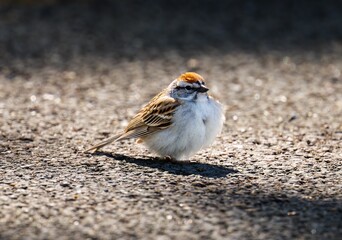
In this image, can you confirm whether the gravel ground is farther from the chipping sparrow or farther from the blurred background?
the chipping sparrow

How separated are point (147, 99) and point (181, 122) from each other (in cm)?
303

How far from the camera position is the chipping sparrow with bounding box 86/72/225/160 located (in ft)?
21.5

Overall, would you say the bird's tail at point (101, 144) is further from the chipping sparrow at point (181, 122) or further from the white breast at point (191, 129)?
the white breast at point (191, 129)

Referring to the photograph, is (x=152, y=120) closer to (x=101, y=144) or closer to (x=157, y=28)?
(x=101, y=144)

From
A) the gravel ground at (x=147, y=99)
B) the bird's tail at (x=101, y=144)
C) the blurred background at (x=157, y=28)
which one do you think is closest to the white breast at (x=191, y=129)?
the gravel ground at (x=147, y=99)

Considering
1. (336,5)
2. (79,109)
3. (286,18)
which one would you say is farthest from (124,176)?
(336,5)

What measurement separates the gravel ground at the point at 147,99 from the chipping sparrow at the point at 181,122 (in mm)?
159

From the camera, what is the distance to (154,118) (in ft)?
22.4

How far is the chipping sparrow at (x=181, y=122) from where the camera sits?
6.54 m

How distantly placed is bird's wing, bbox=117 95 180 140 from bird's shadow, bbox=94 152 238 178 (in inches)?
8.8

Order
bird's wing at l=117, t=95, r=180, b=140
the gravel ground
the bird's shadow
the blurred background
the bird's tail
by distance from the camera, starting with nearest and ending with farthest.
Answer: the gravel ground < the bird's shadow < bird's wing at l=117, t=95, r=180, b=140 < the bird's tail < the blurred background

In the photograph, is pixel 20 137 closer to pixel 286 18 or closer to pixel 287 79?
pixel 287 79

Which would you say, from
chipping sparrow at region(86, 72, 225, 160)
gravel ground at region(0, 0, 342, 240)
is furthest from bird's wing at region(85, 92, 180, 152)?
gravel ground at region(0, 0, 342, 240)

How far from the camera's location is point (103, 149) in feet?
23.8
